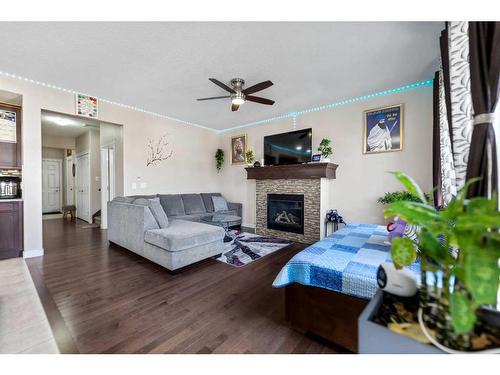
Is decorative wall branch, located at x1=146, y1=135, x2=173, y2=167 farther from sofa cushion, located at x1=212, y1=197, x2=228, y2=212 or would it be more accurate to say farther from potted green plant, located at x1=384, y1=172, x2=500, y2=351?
potted green plant, located at x1=384, y1=172, x2=500, y2=351

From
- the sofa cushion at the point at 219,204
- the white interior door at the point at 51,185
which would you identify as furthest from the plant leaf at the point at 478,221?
the white interior door at the point at 51,185

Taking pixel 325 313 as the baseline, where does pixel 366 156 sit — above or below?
above

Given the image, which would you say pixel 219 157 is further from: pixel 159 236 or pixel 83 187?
pixel 83 187

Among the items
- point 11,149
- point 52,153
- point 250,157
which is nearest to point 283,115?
point 250,157

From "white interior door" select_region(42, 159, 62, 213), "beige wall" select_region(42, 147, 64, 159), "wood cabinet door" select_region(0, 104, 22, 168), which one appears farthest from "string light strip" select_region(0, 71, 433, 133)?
"white interior door" select_region(42, 159, 62, 213)

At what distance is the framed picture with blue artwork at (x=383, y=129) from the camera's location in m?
3.45

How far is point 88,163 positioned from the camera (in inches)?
237

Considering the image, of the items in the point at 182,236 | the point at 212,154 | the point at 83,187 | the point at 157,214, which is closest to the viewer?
the point at 182,236

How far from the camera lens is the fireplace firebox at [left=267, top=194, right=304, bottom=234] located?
4188 millimetres

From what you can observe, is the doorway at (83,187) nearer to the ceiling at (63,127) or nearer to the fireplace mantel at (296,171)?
the ceiling at (63,127)

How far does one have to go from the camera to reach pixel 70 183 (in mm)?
7445

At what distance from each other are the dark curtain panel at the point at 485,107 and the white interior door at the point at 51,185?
10.2 metres

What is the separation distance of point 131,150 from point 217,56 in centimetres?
279
